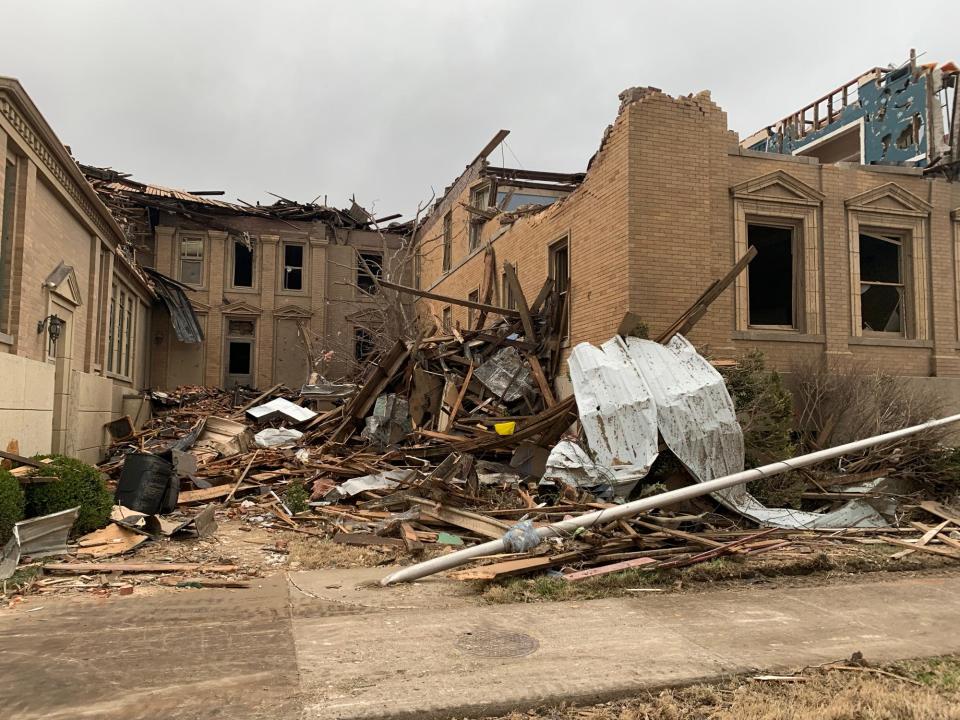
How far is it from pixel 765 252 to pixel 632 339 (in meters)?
4.45

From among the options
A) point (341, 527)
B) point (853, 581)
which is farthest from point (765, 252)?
point (341, 527)

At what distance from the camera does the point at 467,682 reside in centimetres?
397

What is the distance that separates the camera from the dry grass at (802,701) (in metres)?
3.63

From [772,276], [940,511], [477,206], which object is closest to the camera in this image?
[940,511]

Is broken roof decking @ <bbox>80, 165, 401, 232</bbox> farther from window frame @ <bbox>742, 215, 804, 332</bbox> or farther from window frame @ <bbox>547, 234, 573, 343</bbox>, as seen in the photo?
window frame @ <bbox>742, 215, 804, 332</bbox>

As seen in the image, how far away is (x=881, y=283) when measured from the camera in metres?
11.9

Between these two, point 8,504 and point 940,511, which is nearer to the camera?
point 8,504

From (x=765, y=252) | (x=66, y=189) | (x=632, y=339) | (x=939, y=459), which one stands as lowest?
(x=939, y=459)

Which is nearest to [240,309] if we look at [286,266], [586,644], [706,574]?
[286,266]

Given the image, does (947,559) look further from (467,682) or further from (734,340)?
(467,682)

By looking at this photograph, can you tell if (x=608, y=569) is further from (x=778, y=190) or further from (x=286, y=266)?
(x=286, y=266)

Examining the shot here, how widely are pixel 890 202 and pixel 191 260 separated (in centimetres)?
2461

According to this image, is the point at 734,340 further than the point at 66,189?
No

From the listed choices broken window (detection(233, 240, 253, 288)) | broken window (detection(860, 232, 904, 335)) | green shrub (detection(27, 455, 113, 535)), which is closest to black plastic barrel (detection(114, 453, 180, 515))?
green shrub (detection(27, 455, 113, 535))
